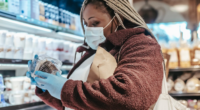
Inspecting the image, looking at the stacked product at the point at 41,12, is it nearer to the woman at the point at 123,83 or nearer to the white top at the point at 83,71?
the white top at the point at 83,71

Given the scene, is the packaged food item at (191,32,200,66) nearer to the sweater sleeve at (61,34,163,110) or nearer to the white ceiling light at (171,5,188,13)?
the white ceiling light at (171,5,188,13)

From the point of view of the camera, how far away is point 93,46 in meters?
1.37

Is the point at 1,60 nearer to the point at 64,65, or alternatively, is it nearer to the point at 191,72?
the point at 64,65

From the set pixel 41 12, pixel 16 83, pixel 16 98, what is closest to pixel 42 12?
pixel 41 12

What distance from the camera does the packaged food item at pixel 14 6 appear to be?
1703 mm

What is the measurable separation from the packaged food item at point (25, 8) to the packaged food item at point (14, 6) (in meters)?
0.04

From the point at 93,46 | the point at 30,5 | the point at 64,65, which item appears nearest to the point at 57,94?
the point at 93,46

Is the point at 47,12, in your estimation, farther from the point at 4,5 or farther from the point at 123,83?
the point at 123,83

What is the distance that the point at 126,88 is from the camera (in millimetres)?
842

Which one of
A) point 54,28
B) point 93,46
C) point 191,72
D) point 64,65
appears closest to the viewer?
point 93,46

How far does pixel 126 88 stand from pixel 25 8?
1402mm

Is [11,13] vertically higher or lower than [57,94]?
higher

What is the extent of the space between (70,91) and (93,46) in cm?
55

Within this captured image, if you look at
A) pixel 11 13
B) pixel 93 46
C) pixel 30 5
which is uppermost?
pixel 30 5
